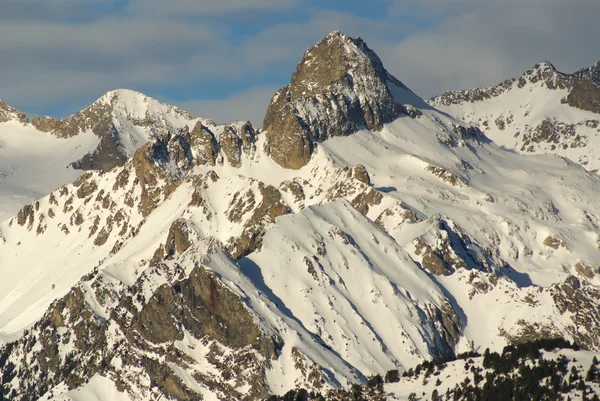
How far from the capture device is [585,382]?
19800cm

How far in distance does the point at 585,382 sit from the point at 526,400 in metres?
7.41

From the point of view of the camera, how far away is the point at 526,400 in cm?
19950
